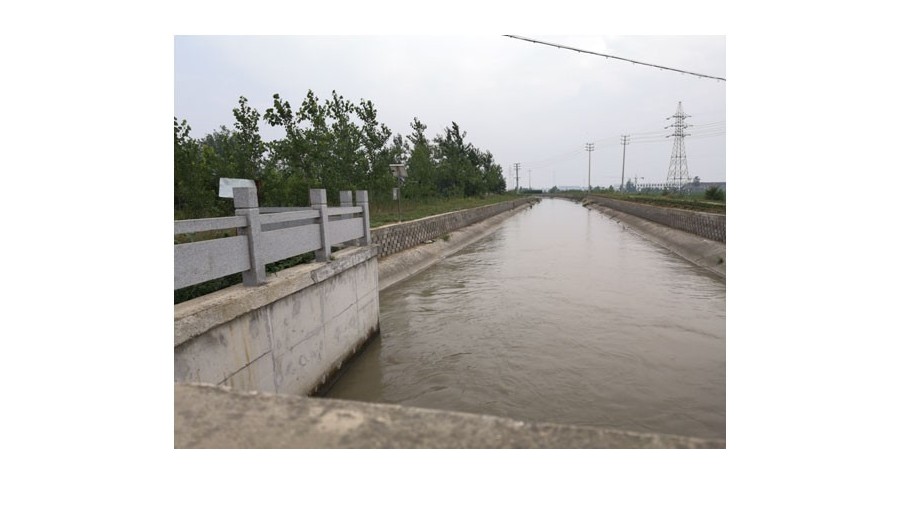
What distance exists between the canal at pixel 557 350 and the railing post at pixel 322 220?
1690 millimetres

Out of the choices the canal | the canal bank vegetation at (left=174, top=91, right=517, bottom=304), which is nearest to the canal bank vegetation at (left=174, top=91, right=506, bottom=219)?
the canal bank vegetation at (left=174, top=91, right=517, bottom=304)

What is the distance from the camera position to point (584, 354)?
21.2 ft

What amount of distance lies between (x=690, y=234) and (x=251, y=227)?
18.0m

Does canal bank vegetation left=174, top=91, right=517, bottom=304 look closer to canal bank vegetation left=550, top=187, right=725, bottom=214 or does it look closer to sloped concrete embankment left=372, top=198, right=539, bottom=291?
sloped concrete embankment left=372, top=198, right=539, bottom=291

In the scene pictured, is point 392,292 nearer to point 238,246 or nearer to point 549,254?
point 238,246

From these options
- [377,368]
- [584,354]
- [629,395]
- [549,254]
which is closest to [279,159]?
[549,254]

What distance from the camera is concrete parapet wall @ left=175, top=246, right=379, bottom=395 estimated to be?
11.5ft

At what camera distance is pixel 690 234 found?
17.6 meters

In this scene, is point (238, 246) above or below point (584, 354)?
above

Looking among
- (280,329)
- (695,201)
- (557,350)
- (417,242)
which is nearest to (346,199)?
(280,329)

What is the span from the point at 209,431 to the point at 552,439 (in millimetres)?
1614

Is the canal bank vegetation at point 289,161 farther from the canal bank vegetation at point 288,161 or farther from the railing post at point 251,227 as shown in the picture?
the railing post at point 251,227

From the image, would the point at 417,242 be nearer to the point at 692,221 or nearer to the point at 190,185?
the point at 190,185

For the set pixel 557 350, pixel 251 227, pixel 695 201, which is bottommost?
pixel 557 350
